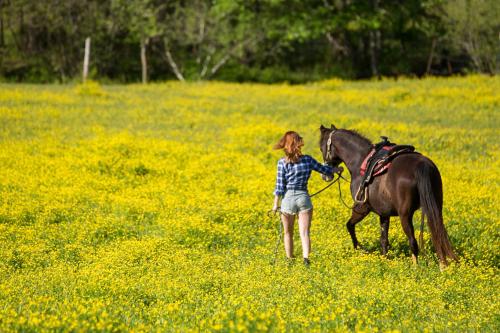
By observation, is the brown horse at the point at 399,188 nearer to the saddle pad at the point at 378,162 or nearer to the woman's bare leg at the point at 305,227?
the saddle pad at the point at 378,162

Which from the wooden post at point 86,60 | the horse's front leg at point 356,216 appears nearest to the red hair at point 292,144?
the horse's front leg at point 356,216

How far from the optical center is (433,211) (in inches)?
362

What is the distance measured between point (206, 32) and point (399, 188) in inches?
1427

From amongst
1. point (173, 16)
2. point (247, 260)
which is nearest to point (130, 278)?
point (247, 260)

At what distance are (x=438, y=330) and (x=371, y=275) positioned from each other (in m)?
2.50

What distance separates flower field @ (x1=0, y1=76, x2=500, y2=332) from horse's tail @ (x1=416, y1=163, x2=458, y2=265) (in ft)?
1.00

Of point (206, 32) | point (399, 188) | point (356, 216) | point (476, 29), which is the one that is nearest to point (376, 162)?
point (399, 188)

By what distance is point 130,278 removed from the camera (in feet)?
30.4

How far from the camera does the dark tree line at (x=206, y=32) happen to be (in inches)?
1671

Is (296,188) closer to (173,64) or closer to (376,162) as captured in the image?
(376,162)

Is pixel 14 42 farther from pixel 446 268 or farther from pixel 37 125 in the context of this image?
pixel 446 268

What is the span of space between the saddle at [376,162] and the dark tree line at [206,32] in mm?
32484

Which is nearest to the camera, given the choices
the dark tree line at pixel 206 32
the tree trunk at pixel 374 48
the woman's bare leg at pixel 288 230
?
the woman's bare leg at pixel 288 230

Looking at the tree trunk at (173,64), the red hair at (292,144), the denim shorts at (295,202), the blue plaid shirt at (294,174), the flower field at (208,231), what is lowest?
the flower field at (208,231)
